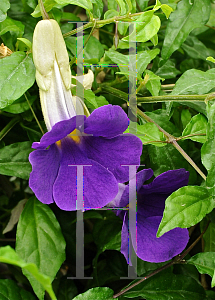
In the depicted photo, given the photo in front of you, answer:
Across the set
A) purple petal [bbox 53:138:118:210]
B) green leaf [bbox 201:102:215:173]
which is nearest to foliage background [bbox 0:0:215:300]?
green leaf [bbox 201:102:215:173]

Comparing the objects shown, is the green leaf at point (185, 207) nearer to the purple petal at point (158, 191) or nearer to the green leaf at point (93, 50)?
the purple petal at point (158, 191)

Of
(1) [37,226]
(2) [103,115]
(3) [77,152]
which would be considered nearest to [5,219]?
(1) [37,226]

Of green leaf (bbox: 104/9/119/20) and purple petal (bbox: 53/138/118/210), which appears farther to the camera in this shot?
green leaf (bbox: 104/9/119/20)

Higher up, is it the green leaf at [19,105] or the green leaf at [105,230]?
the green leaf at [19,105]

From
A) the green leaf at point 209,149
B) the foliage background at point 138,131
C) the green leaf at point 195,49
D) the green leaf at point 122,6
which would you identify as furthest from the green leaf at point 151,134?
the green leaf at point 195,49

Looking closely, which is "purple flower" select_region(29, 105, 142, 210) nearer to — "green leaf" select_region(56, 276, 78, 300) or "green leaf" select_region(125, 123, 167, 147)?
"green leaf" select_region(125, 123, 167, 147)

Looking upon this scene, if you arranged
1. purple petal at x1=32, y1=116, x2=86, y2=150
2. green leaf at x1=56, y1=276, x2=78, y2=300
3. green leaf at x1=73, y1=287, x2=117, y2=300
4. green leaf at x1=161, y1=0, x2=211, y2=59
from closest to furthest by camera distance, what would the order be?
1. purple petal at x1=32, y1=116, x2=86, y2=150
2. green leaf at x1=73, y1=287, x2=117, y2=300
3. green leaf at x1=161, y1=0, x2=211, y2=59
4. green leaf at x1=56, y1=276, x2=78, y2=300

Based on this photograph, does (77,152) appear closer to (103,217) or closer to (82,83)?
(82,83)
